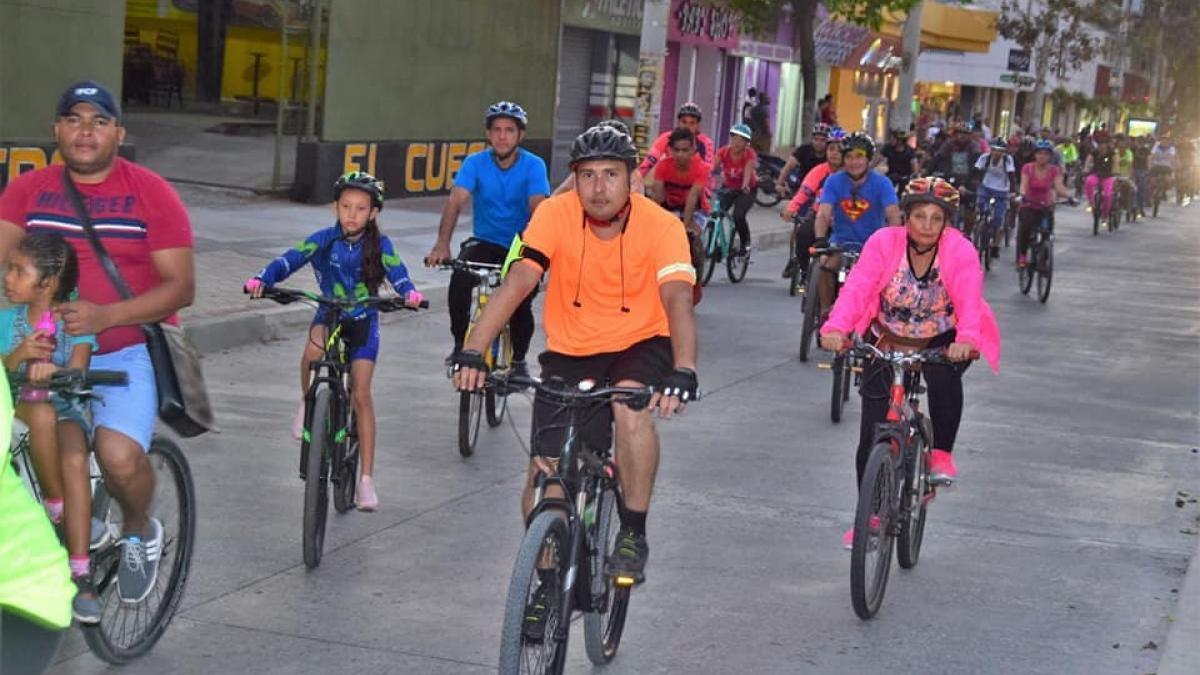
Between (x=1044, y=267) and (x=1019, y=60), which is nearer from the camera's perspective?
(x=1044, y=267)

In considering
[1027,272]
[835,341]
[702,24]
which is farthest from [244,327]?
[702,24]

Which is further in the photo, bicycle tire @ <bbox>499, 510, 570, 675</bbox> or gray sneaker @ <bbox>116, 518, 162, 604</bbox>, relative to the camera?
gray sneaker @ <bbox>116, 518, 162, 604</bbox>

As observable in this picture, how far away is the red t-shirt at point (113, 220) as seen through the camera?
19.9 ft

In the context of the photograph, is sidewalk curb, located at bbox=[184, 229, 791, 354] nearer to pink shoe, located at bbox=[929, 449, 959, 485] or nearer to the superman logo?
the superman logo

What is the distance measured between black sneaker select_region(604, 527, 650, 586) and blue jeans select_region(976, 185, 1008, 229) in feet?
66.1

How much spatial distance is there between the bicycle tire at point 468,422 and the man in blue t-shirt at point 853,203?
12.6ft

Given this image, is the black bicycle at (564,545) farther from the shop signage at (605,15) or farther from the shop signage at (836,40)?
the shop signage at (836,40)

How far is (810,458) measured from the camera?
35.3 ft

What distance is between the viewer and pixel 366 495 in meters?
8.34

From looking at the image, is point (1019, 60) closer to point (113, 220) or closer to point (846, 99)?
point (846, 99)

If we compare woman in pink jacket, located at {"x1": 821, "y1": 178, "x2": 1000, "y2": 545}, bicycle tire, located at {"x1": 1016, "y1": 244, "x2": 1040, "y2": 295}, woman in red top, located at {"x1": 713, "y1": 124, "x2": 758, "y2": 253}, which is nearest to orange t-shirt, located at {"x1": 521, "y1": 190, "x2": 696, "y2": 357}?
woman in pink jacket, located at {"x1": 821, "y1": 178, "x2": 1000, "y2": 545}

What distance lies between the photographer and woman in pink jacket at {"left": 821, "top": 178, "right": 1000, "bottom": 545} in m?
8.02

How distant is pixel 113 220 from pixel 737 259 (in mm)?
14876

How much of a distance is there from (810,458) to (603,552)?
4.68m
